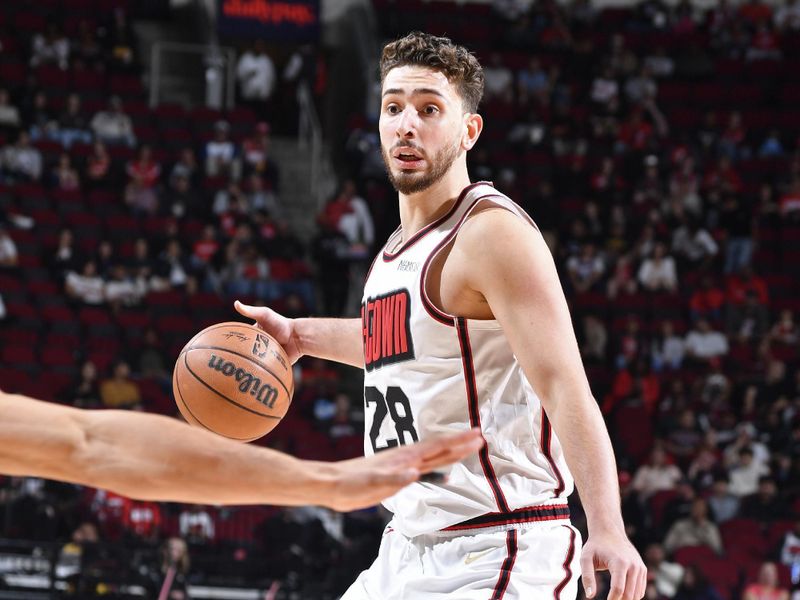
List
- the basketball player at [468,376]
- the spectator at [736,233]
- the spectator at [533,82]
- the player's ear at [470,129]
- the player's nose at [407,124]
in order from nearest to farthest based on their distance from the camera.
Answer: the basketball player at [468,376] → the player's nose at [407,124] → the player's ear at [470,129] → the spectator at [736,233] → the spectator at [533,82]

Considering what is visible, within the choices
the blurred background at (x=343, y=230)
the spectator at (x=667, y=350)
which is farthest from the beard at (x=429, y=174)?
the spectator at (x=667, y=350)

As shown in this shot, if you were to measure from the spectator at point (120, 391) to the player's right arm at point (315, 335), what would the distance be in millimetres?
6920

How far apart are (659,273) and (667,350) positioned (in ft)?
3.94

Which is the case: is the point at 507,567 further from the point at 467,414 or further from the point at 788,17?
the point at 788,17

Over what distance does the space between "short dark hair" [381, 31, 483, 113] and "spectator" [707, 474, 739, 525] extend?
8.45 metres

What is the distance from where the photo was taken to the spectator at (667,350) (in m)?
13.7

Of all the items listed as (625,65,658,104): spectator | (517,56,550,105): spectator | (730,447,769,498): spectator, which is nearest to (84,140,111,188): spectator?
(517,56,550,105): spectator

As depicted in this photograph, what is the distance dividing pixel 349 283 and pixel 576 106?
5.29m

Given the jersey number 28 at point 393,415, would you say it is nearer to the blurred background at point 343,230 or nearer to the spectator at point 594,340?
the blurred background at point 343,230

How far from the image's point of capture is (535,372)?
9.78 ft

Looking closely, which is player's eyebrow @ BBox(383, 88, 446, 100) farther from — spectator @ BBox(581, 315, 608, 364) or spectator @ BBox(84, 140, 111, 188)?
spectator @ BBox(84, 140, 111, 188)

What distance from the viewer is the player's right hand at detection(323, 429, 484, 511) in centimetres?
218

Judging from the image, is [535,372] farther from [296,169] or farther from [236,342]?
[296,169]

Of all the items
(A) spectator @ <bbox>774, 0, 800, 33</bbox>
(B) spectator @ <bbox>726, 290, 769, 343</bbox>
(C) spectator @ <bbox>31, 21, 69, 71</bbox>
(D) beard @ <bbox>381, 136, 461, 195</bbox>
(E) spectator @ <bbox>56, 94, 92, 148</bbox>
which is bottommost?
(B) spectator @ <bbox>726, 290, 769, 343</bbox>
